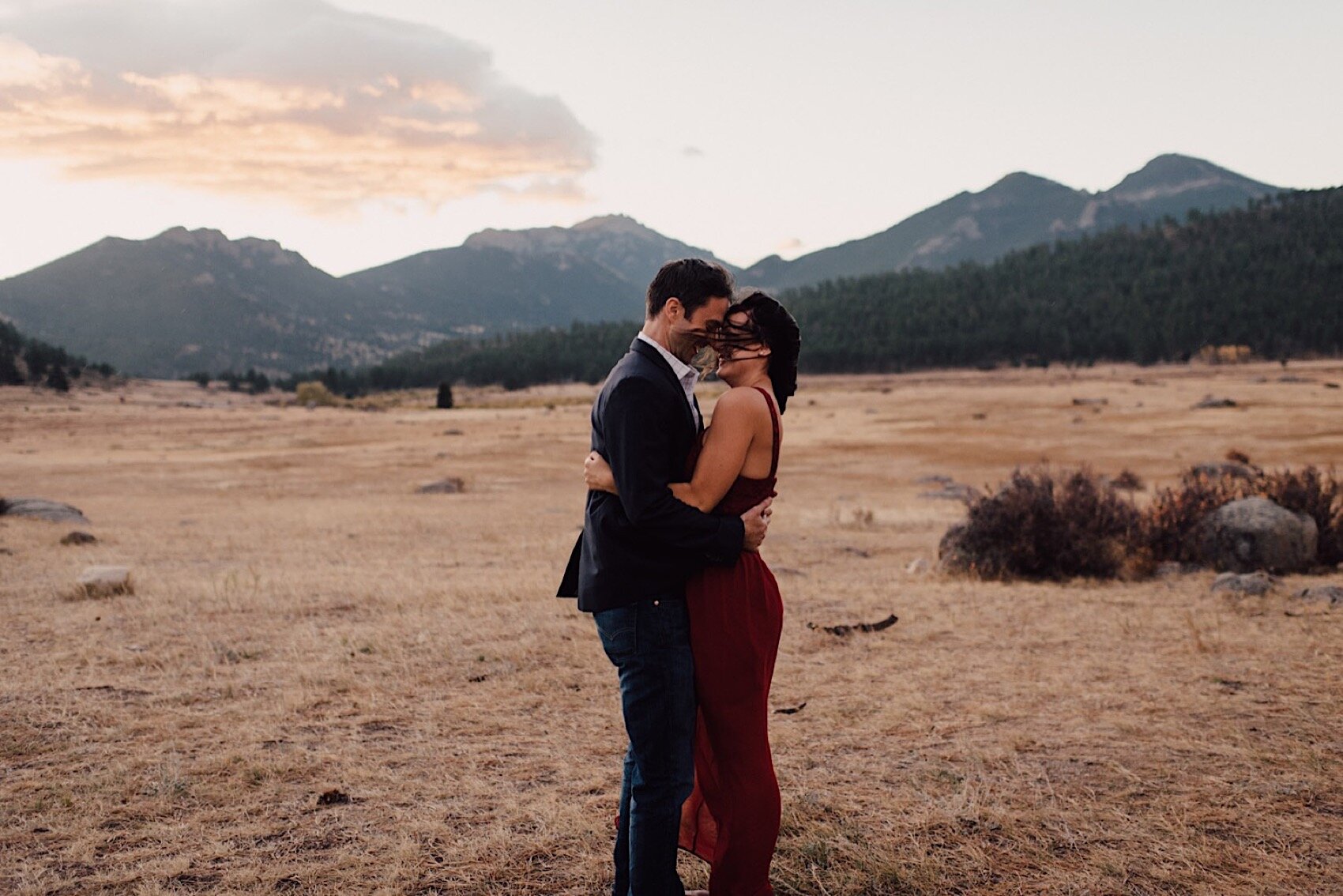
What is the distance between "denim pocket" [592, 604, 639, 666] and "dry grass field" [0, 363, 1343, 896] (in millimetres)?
1592

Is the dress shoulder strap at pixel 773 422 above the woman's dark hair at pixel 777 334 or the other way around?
the other way around

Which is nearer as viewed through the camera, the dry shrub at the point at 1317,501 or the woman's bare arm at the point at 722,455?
the woman's bare arm at the point at 722,455

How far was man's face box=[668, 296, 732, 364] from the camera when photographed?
3.86 meters

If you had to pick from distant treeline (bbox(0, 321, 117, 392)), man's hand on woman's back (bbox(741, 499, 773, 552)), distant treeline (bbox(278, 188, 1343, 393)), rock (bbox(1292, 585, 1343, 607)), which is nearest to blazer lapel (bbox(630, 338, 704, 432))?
man's hand on woman's back (bbox(741, 499, 773, 552))

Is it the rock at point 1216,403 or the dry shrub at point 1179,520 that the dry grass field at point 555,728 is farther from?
the rock at point 1216,403

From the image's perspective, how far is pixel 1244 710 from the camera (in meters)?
7.15

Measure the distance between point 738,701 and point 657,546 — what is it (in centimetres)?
75

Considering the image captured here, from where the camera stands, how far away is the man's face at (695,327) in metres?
3.86

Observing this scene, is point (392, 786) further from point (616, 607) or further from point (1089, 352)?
point (1089, 352)

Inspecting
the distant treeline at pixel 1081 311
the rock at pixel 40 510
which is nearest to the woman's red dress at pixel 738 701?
the rock at pixel 40 510

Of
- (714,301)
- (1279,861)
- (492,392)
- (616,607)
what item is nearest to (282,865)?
(616,607)

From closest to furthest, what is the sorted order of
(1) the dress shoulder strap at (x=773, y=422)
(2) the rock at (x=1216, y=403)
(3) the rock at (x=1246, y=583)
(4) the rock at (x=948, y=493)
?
(1) the dress shoulder strap at (x=773, y=422)
(3) the rock at (x=1246, y=583)
(4) the rock at (x=948, y=493)
(2) the rock at (x=1216, y=403)

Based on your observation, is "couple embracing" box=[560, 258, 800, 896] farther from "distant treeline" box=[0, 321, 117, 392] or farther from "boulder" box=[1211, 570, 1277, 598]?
"distant treeline" box=[0, 321, 117, 392]

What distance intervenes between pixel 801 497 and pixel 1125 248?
151 metres
